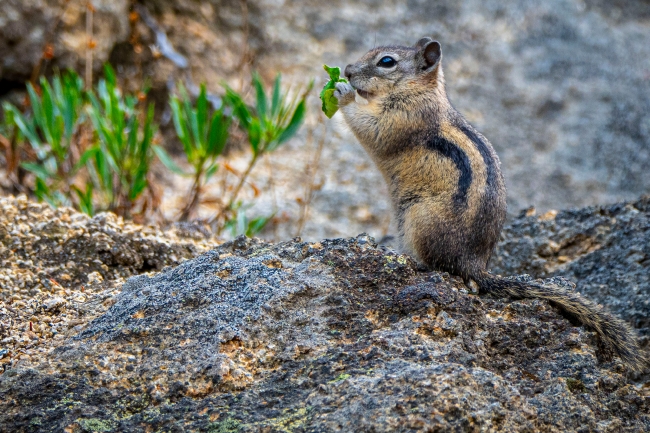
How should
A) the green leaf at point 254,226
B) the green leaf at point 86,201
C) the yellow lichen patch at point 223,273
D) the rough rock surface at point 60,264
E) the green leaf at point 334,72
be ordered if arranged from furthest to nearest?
the green leaf at point 254,226
the green leaf at point 86,201
the green leaf at point 334,72
the yellow lichen patch at point 223,273
the rough rock surface at point 60,264

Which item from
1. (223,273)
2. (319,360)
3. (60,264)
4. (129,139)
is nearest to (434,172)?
(223,273)

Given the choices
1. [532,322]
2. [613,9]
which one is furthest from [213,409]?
[613,9]

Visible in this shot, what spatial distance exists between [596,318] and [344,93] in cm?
196

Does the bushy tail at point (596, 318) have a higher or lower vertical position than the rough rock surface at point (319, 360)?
higher

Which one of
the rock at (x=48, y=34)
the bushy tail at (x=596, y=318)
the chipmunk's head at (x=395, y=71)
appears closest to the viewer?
the bushy tail at (x=596, y=318)

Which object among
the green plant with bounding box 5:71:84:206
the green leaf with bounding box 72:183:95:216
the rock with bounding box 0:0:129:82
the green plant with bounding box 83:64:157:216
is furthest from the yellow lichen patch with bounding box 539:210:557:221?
the rock with bounding box 0:0:129:82

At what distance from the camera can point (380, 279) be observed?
2951 mm

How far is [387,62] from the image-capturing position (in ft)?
14.4

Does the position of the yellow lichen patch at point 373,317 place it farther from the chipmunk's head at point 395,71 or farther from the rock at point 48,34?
the rock at point 48,34

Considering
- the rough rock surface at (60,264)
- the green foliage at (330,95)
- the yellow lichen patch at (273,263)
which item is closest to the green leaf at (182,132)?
the rough rock surface at (60,264)

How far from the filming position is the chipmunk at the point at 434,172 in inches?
125

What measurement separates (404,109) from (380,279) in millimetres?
1533

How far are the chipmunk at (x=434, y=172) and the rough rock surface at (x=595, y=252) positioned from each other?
62 centimetres

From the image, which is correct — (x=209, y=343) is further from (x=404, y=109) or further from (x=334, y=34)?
(x=334, y=34)
